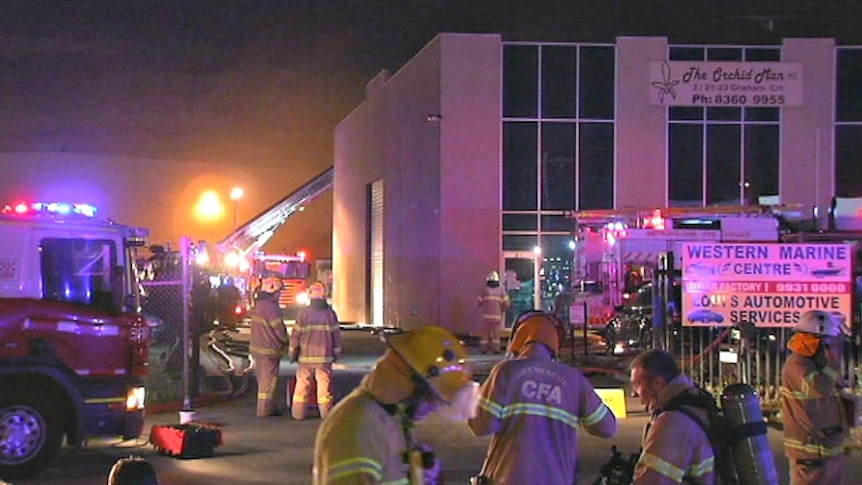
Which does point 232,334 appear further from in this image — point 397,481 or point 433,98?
point 397,481

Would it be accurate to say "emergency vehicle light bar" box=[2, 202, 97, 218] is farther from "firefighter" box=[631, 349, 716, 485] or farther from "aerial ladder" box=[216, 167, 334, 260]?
"aerial ladder" box=[216, 167, 334, 260]

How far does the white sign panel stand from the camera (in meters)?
30.2

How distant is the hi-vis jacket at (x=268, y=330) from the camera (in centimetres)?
1377

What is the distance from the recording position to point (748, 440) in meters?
4.54

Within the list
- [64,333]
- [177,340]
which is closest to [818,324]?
[64,333]

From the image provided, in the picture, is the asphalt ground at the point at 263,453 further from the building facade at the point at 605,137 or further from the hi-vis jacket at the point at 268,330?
the building facade at the point at 605,137

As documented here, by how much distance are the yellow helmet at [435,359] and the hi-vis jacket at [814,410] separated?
3.72 metres

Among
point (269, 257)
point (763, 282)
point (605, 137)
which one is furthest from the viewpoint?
point (269, 257)

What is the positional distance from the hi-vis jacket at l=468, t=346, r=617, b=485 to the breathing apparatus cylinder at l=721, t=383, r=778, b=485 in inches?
31.2

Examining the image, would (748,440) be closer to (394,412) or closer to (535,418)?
(535,418)

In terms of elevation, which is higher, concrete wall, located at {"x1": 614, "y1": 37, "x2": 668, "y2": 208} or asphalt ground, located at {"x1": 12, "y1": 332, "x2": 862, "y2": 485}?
concrete wall, located at {"x1": 614, "y1": 37, "x2": 668, "y2": 208}

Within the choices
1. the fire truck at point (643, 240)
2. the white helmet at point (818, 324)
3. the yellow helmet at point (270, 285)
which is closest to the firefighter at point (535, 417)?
the white helmet at point (818, 324)

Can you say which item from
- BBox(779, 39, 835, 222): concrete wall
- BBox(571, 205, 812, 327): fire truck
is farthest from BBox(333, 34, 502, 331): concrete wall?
BBox(779, 39, 835, 222): concrete wall

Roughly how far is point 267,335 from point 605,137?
60.6ft
